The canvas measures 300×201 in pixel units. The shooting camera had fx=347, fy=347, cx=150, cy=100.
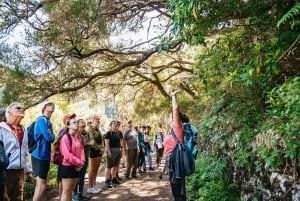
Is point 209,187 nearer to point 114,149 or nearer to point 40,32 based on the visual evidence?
point 114,149

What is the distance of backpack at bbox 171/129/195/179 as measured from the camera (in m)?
4.70

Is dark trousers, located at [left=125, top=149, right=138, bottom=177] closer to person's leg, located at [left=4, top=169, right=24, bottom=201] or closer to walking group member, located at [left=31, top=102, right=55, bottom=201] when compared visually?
walking group member, located at [left=31, top=102, right=55, bottom=201]

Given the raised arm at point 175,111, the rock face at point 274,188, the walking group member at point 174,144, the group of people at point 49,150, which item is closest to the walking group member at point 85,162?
the group of people at point 49,150

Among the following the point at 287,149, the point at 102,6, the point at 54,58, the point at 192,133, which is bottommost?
the point at 287,149

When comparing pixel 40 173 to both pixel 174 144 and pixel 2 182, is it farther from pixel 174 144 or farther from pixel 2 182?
pixel 174 144

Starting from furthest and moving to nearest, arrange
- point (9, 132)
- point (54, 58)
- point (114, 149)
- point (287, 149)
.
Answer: point (114, 149) → point (54, 58) → point (9, 132) → point (287, 149)

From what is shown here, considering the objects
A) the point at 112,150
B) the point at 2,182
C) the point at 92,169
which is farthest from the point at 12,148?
the point at 112,150

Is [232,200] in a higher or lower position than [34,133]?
lower

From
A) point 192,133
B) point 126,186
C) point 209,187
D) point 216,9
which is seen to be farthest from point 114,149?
point 216,9

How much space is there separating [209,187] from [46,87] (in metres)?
4.04

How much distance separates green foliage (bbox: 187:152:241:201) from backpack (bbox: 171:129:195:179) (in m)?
1.06

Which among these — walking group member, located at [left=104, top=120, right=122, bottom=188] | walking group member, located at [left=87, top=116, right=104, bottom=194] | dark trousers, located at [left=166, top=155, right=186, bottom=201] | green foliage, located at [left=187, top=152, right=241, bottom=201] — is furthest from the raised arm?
walking group member, located at [left=104, top=120, right=122, bottom=188]

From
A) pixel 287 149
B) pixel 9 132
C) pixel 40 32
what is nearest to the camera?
pixel 287 149

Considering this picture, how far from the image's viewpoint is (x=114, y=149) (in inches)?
343
